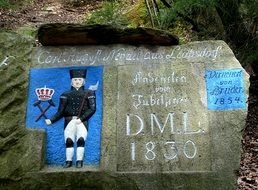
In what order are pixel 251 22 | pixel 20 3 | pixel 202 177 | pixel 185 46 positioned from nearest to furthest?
pixel 202 177 → pixel 185 46 → pixel 251 22 → pixel 20 3

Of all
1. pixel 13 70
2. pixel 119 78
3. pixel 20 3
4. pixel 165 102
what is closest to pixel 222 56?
pixel 165 102

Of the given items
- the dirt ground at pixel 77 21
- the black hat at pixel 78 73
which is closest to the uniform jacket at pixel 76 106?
the black hat at pixel 78 73

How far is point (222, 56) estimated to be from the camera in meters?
5.17

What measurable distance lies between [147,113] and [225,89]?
0.92 metres

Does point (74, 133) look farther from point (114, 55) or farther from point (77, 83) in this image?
point (114, 55)

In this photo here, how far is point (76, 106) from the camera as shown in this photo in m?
5.18

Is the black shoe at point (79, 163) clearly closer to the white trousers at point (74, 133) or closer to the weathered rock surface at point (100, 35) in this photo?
the white trousers at point (74, 133)

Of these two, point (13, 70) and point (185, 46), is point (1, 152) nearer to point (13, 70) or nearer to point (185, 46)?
point (13, 70)

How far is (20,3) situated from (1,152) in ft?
33.9

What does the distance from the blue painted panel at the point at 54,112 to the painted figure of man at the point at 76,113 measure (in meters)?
0.05

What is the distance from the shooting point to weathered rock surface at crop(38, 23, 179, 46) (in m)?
5.30

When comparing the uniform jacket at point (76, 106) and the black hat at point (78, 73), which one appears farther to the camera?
the black hat at point (78, 73)

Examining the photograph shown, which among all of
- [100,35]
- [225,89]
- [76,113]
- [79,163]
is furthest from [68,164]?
[225,89]

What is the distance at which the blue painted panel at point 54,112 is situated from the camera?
4.99 metres
